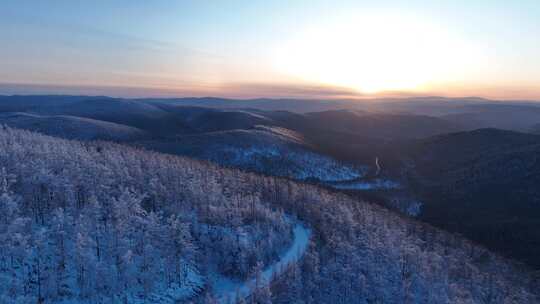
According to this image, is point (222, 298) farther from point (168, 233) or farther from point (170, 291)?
point (168, 233)

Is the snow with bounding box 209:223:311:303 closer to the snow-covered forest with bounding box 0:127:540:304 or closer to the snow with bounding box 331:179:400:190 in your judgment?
the snow-covered forest with bounding box 0:127:540:304

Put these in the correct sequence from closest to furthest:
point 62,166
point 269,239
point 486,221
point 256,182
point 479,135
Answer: point 269,239, point 62,166, point 256,182, point 486,221, point 479,135

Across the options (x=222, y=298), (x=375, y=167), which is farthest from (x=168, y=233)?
(x=375, y=167)

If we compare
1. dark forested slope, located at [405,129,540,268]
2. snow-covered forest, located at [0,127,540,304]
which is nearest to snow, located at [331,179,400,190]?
dark forested slope, located at [405,129,540,268]

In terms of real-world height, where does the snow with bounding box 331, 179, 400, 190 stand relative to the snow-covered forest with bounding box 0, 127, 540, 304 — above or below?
below

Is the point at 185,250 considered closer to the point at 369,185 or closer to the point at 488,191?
the point at 369,185

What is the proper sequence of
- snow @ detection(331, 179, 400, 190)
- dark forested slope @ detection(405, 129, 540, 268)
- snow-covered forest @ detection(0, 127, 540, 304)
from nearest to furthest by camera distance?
snow-covered forest @ detection(0, 127, 540, 304)
dark forested slope @ detection(405, 129, 540, 268)
snow @ detection(331, 179, 400, 190)
